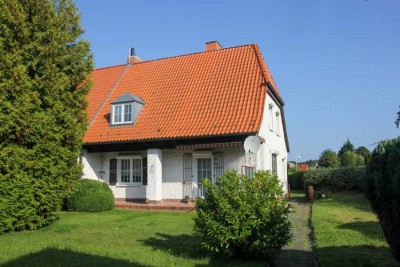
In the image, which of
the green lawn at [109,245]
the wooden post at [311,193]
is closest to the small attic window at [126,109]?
the green lawn at [109,245]

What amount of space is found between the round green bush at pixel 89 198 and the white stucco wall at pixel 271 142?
23.4 ft

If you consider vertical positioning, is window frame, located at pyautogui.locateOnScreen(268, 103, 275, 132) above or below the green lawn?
above

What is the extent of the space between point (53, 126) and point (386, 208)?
387 inches

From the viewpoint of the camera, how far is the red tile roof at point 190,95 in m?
17.5

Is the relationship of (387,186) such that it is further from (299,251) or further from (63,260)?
(63,260)

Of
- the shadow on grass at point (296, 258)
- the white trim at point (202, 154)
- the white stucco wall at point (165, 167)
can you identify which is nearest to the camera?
the shadow on grass at point (296, 258)

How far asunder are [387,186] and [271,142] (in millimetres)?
15112

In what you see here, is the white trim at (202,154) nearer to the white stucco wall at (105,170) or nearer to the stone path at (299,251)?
the white stucco wall at (105,170)

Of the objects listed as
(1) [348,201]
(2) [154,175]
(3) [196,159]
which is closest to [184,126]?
(3) [196,159]

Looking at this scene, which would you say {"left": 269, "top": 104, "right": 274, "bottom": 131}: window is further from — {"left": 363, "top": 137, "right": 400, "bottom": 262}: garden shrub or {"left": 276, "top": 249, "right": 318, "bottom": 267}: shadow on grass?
{"left": 363, "top": 137, "right": 400, "bottom": 262}: garden shrub

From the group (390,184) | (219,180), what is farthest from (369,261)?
(219,180)

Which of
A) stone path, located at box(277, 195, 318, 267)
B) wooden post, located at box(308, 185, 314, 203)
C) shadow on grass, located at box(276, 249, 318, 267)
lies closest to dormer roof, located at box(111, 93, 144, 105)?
wooden post, located at box(308, 185, 314, 203)

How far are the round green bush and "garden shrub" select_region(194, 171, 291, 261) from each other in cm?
957

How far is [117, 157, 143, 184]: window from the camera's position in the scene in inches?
793
